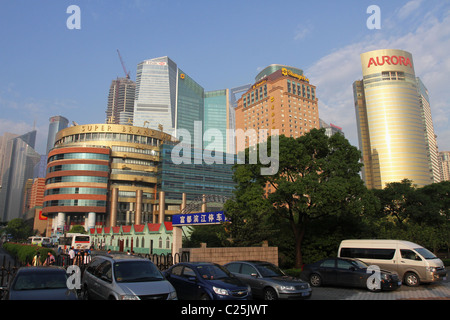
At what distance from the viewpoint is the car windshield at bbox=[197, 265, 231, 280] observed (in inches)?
428

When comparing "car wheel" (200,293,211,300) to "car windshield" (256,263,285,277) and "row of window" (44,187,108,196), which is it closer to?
"car windshield" (256,263,285,277)

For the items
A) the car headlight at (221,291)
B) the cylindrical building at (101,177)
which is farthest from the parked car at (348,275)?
the cylindrical building at (101,177)

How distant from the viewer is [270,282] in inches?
468

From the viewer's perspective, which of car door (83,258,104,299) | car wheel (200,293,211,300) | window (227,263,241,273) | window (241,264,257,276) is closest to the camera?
car wheel (200,293,211,300)

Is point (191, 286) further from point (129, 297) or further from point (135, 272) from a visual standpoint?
point (129, 297)

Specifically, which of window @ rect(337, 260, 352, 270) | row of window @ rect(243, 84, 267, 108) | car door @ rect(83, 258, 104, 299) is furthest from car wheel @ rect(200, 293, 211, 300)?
row of window @ rect(243, 84, 267, 108)

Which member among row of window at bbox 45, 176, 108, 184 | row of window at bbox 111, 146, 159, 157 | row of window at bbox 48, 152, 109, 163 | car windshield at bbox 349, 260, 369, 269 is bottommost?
car windshield at bbox 349, 260, 369, 269

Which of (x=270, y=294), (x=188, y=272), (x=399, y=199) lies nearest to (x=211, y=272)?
(x=188, y=272)

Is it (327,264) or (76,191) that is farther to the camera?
(76,191)

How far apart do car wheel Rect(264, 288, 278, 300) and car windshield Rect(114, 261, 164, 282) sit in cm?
419

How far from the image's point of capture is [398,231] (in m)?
31.4

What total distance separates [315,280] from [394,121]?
15681 cm

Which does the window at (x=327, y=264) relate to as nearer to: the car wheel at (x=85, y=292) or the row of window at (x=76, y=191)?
the car wheel at (x=85, y=292)
